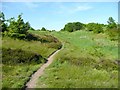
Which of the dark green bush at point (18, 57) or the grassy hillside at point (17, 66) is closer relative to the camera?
the grassy hillside at point (17, 66)

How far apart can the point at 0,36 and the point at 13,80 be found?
28938mm

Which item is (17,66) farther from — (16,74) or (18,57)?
(16,74)

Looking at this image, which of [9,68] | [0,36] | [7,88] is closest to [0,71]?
[9,68]

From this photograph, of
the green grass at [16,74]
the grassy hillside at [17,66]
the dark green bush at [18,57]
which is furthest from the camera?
the dark green bush at [18,57]

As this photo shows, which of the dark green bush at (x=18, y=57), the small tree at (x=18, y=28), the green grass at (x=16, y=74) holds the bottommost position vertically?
the green grass at (x=16, y=74)

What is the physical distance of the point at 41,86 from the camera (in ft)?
56.5

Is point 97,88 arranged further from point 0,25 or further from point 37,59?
point 0,25

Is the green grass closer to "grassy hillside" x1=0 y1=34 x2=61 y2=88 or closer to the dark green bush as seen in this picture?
"grassy hillside" x1=0 y1=34 x2=61 y2=88

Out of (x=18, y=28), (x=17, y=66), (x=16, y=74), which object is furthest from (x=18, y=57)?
(x=18, y=28)

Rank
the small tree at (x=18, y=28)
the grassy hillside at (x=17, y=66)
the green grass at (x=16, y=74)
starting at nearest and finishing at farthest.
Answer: the green grass at (x=16, y=74) → the grassy hillside at (x=17, y=66) → the small tree at (x=18, y=28)

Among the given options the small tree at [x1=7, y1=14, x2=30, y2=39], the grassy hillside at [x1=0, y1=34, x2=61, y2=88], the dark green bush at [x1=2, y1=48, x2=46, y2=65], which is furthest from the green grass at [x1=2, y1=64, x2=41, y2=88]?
the small tree at [x1=7, y1=14, x2=30, y2=39]

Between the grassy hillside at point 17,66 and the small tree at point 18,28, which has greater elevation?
the small tree at point 18,28

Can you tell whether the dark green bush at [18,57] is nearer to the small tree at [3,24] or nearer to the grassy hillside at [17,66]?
the grassy hillside at [17,66]

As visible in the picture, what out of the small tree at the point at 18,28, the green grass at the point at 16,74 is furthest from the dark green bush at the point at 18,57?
the small tree at the point at 18,28
